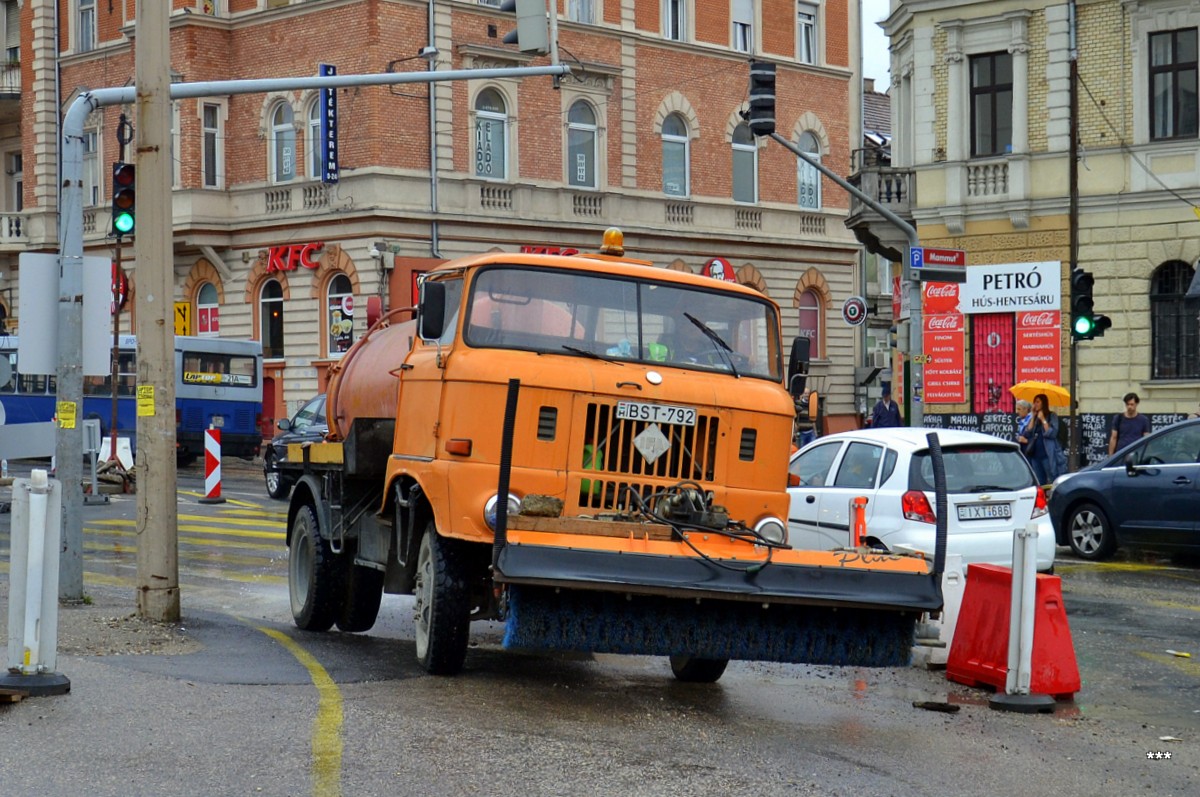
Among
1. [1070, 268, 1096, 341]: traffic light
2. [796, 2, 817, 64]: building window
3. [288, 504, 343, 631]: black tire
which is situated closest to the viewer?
[288, 504, 343, 631]: black tire

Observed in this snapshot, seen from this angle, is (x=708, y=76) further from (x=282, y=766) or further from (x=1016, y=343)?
(x=282, y=766)

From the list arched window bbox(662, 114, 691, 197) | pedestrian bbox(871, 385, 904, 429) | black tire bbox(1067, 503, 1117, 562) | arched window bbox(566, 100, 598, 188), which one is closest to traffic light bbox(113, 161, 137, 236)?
black tire bbox(1067, 503, 1117, 562)

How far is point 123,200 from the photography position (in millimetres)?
14039

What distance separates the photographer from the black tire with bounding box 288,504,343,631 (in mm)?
12398

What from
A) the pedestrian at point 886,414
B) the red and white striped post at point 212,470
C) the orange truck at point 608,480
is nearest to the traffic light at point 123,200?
the orange truck at point 608,480

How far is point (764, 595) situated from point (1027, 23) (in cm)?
2612

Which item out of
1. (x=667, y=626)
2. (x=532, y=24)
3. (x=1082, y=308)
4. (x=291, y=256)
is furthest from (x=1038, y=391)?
(x=291, y=256)

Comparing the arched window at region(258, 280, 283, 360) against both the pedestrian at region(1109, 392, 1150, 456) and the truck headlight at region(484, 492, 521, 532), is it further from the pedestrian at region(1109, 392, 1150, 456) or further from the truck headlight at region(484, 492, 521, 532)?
the truck headlight at region(484, 492, 521, 532)

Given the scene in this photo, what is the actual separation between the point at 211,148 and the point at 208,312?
13.9 ft

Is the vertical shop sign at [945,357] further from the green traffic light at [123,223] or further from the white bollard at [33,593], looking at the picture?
the white bollard at [33,593]

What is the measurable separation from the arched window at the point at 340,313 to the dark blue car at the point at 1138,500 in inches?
969

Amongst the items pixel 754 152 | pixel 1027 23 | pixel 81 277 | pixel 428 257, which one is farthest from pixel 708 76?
pixel 81 277

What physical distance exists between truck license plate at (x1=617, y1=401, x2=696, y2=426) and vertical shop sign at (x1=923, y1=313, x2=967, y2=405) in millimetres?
24605

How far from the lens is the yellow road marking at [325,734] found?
7086 mm
